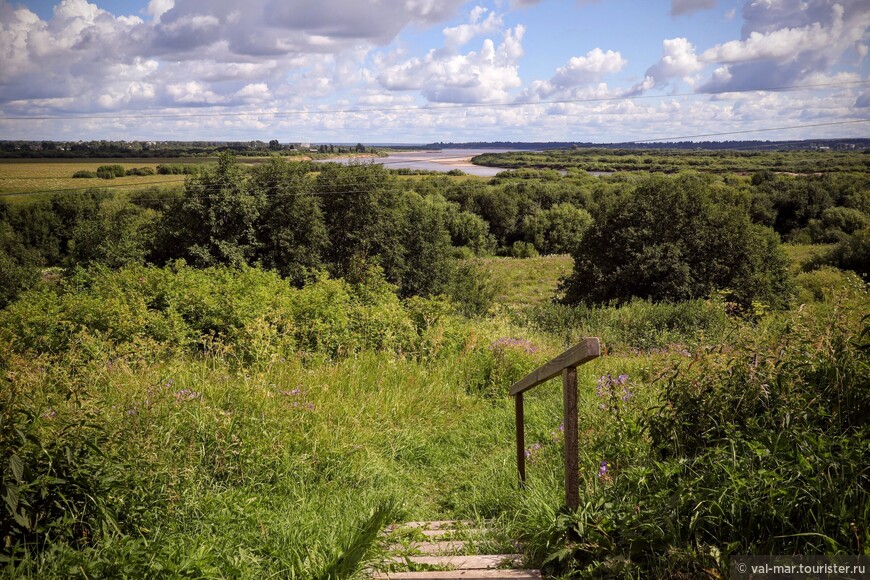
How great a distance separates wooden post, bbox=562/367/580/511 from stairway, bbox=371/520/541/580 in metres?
0.43

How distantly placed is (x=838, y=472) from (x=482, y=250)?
Answer: 63.9 metres

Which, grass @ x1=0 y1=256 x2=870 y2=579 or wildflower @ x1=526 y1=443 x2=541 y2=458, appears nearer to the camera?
grass @ x1=0 y1=256 x2=870 y2=579

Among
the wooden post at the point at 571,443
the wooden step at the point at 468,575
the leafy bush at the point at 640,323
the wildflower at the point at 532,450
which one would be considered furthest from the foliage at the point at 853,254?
the wooden step at the point at 468,575

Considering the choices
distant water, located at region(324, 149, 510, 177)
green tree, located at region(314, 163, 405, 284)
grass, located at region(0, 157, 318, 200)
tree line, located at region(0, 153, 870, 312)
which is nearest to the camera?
grass, located at region(0, 157, 318, 200)

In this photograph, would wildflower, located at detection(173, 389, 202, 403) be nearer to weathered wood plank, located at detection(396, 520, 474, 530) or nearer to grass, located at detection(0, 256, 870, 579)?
grass, located at detection(0, 256, 870, 579)

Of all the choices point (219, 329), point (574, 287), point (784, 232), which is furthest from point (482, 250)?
point (219, 329)

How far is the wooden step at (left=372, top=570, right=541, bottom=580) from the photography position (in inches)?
105

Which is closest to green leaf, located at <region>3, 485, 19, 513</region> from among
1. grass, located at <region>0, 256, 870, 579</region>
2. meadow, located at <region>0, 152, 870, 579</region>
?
meadow, located at <region>0, 152, 870, 579</region>

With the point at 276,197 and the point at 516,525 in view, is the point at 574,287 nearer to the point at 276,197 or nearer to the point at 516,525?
the point at 276,197

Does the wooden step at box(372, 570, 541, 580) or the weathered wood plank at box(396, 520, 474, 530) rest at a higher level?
the wooden step at box(372, 570, 541, 580)

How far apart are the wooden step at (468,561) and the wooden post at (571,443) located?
44 centimetres

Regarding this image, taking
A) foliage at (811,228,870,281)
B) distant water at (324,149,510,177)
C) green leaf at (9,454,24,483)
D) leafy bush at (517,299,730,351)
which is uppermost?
distant water at (324,149,510,177)

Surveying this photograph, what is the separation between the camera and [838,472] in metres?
2.47

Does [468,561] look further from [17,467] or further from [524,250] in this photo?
[524,250]
